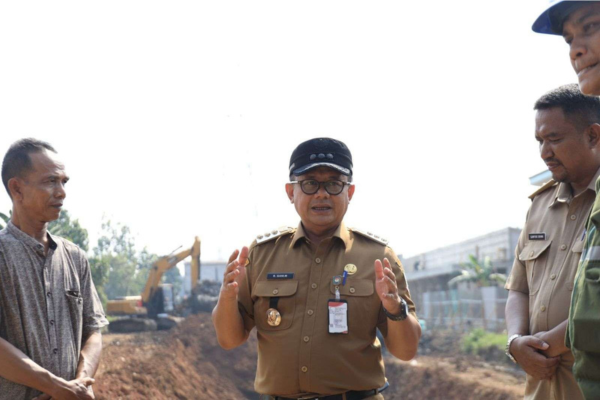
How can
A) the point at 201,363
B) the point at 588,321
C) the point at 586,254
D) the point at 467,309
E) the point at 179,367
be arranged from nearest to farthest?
the point at 588,321 → the point at 586,254 → the point at 179,367 → the point at 201,363 → the point at 467,309

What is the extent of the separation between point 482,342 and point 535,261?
58.0 ft

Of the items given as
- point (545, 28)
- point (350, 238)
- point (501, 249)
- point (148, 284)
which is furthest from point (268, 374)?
point (501, 249)

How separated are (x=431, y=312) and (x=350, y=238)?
98.9ft

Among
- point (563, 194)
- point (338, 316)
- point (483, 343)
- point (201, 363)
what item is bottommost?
point (201, 363)

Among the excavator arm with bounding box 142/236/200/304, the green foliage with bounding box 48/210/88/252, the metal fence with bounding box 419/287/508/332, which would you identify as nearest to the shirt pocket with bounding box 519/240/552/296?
the metal fence with bounding box 419/287/508/332

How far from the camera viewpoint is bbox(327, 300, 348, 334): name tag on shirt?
127 inches

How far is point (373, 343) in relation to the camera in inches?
130

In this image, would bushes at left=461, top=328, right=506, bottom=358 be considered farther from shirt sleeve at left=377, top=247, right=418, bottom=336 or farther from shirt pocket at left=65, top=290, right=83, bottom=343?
shirt pocket at left=65, top=290, right=83, bottom=343

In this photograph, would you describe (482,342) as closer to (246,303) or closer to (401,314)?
(246,303)

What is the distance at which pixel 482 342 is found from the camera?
788 inches

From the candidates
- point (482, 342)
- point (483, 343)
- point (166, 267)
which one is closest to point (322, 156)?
point (483, 343)

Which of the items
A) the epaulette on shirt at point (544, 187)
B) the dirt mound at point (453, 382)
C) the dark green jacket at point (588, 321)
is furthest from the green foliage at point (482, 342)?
the dark green jacket at point (588, 321)

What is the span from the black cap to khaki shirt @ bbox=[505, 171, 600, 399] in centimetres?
103

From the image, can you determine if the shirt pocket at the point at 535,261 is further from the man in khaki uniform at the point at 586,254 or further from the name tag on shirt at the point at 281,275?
the man in khaki uniform at the point at 586,254
